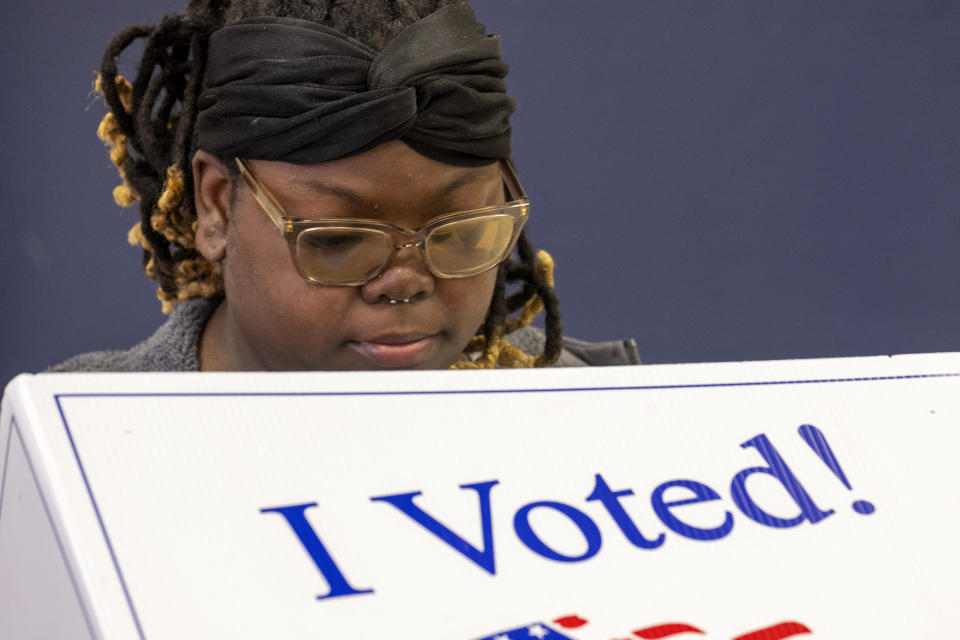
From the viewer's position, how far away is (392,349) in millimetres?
905

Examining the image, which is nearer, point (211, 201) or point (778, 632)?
point (778, 632)

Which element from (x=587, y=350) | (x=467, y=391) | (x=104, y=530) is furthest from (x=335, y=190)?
(x=587, y=350)

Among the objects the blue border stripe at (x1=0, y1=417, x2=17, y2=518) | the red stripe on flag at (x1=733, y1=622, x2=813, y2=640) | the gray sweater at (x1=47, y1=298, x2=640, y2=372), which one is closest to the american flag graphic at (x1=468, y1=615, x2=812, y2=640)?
the red stripe on flag at (x1=733, y1=622, x2=813, y2=640)

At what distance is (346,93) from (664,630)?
0.48m

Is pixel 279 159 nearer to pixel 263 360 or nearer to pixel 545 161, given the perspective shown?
pixel 263 360

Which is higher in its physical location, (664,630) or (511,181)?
(511,181)

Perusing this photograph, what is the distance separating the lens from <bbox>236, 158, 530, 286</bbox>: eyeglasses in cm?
85

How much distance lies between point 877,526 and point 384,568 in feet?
0.98

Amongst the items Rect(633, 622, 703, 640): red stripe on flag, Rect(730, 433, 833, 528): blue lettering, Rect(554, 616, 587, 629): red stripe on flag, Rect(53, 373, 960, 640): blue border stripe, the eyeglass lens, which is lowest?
Rect(633, 622, 703, 640): red stripe on flag

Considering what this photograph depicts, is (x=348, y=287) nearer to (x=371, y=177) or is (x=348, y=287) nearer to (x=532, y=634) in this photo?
(x=371, y=177)

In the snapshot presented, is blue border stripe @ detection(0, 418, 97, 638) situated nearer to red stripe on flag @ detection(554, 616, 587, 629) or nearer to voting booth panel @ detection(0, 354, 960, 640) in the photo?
voting booth panel @ detection(0, 354, 960, 640)

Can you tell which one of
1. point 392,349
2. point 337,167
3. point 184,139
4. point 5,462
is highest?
point 184,139

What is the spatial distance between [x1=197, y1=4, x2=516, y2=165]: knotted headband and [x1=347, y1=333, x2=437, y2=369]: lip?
0.50 ft

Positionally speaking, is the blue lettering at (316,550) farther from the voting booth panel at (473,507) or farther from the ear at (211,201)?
the ear at (211,201)
